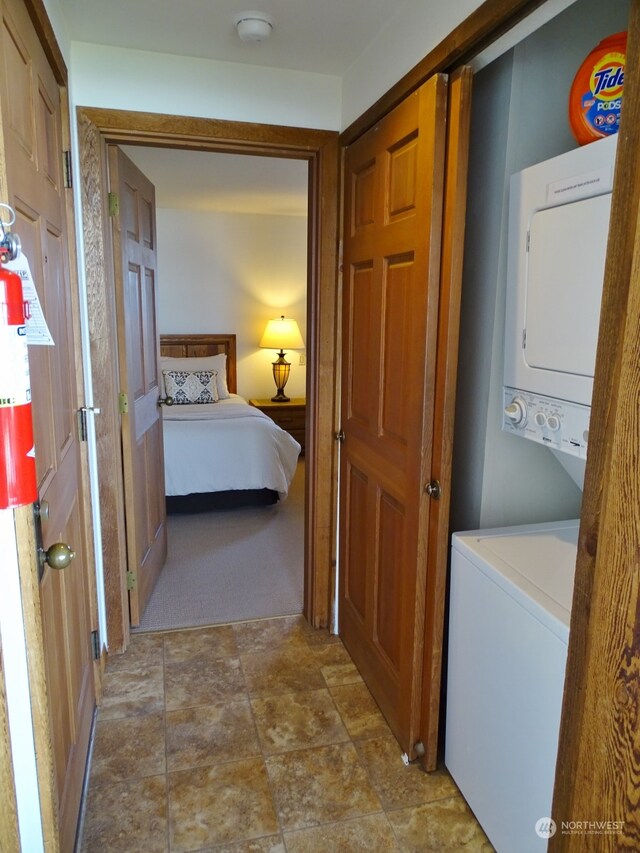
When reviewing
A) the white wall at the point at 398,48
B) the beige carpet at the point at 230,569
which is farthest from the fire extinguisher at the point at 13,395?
the beige carpet at the point at 230,569

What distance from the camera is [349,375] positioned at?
234cm

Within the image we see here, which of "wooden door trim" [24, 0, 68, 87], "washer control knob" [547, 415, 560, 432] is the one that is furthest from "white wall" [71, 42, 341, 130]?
"washer control knob" [547, 415, 560, 432]

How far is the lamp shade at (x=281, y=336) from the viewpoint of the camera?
5703mm

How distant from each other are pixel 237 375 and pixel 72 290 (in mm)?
3949

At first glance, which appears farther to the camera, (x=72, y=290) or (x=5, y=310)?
(x=72, y=290)

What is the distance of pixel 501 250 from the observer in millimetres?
1634

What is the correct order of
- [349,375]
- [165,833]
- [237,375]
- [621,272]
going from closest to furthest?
1. [621,272]
2. [165,833]
3. [349,375]
4. [237,375]

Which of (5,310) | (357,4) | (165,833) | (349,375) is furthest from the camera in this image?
(349,375)

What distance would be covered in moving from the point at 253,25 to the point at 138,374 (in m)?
1.42

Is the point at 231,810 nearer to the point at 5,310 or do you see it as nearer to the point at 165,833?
the point at 165,833

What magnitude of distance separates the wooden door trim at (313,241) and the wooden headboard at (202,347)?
11.1 ft

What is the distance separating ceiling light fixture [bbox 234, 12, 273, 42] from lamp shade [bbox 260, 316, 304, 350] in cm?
380

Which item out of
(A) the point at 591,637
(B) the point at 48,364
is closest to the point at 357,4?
(B) the point at 48,364

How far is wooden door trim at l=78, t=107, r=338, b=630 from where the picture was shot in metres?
2.16
